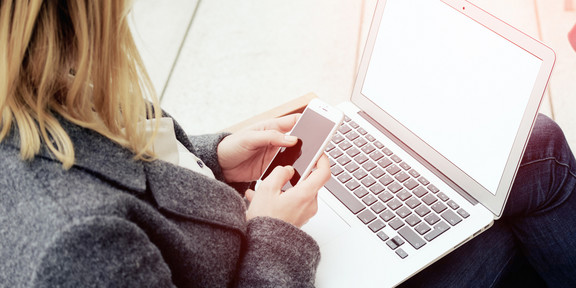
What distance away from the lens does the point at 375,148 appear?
3.06 ft

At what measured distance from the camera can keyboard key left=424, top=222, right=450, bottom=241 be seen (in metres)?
0.78

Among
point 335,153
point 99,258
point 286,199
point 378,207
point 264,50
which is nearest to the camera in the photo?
point 99,258

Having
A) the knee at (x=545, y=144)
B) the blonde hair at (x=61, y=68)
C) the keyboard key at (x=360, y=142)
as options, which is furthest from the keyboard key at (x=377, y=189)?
the blonde hair at (x=61, y=68)

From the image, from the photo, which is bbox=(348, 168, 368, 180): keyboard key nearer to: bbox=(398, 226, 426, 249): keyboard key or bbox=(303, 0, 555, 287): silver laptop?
bbox=(303, 0, 555, 287): silver laptop

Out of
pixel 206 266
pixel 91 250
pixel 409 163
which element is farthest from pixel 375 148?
pixel 91 250

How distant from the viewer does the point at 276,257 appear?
68cm

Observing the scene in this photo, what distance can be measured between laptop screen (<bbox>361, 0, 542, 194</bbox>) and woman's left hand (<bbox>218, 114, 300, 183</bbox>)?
20 centimetres

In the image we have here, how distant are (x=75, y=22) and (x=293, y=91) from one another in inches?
51.1

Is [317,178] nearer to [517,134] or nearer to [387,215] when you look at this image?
[387,215]

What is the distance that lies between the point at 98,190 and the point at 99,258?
0.25 feet

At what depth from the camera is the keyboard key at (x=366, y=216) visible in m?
0.81

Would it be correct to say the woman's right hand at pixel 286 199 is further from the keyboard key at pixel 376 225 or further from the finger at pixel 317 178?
the keyboard key at pixel 376 225

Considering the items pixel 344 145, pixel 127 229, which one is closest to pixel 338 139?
pixel 344 145

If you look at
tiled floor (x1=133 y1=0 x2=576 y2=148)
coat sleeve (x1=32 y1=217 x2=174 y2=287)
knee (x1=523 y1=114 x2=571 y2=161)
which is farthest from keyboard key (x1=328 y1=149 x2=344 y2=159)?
tiled floor (x1=133 y1=0 x2=576 y2=148)
